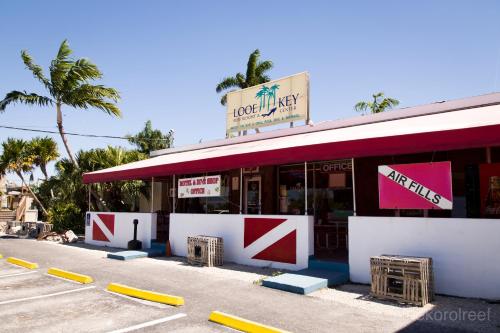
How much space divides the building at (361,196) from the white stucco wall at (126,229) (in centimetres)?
6

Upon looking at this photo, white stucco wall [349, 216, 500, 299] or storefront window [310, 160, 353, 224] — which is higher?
storefront window [310, 160, 353, 224]

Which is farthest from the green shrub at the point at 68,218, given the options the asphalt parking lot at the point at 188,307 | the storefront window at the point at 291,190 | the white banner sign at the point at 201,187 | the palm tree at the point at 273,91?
the palm tree at the point at 273,91

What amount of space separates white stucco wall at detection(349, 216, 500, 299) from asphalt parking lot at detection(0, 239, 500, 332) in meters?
0.45

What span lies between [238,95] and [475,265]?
11211 mm

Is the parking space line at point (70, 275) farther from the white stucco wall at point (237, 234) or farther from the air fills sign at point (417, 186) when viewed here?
the air fills sign at point (417, 186)

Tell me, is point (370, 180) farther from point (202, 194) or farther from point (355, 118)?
point (202, 194)

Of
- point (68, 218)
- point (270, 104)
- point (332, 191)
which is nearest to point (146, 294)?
point (332, 191)

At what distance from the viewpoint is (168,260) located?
11281 millimetres

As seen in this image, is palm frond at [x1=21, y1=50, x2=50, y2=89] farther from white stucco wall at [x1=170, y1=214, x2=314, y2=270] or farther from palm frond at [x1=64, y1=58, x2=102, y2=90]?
white stucco wall at [x1=170, y1=214, x2=314, y2=270]

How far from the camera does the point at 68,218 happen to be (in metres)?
19.3

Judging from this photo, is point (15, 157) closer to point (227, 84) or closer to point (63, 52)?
point (63, 52)

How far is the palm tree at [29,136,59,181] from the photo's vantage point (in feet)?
83.0

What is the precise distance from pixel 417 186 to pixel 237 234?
512 centimetres

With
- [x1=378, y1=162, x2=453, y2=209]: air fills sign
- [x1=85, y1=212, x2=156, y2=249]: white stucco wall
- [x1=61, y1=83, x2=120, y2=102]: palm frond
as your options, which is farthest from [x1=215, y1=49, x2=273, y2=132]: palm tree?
[x1=378, y1=162, x2=453, y2=209]: air fills sign
